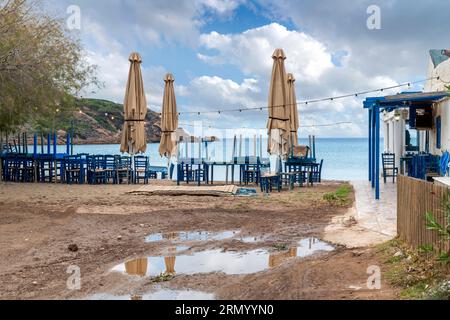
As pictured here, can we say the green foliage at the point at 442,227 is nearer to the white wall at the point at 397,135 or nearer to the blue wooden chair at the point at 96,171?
the white wall at the point at 397,135

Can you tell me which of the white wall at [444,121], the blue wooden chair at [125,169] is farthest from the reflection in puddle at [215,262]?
the blue wooden chair at [125,169]

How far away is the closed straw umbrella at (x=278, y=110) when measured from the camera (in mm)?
16062

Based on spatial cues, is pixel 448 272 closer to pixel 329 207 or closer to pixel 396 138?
pixel 329 207

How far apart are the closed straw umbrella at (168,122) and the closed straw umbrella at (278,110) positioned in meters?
4.46

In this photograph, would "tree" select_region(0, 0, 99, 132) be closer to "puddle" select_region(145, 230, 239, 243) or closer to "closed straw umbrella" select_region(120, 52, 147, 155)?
"closed straw umbrella" select_region(120, 52, 147, 155)

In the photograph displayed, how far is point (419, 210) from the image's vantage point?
21.1 ft

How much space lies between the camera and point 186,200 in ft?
44.9

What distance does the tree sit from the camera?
11.9 m

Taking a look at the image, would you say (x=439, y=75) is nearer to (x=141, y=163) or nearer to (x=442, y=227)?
(x=141, y=163)

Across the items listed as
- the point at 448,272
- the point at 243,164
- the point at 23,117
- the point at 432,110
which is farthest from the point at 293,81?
the point at 448,272

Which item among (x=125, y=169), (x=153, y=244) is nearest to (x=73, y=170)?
(x=125, y=169)

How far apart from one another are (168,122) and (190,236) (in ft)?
34.2

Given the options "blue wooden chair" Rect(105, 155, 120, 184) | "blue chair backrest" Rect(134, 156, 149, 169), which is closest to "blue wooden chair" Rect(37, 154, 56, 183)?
"blue wooden chair" Rect(105, 155, 120, 184)

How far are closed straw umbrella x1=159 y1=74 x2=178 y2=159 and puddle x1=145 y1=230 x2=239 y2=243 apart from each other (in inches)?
389
